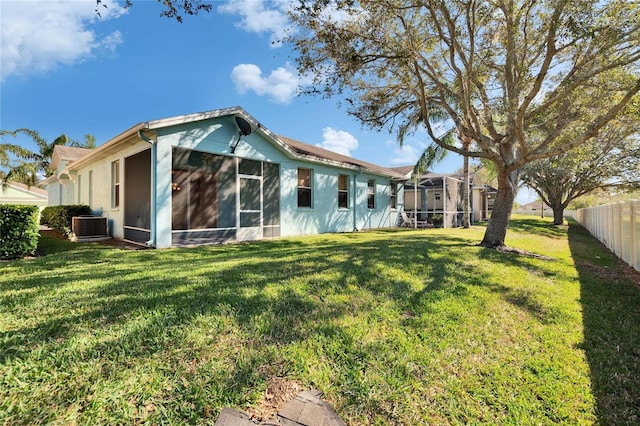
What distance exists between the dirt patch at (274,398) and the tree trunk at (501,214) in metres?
9.04

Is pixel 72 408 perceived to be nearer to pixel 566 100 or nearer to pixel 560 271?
pixel 560 271

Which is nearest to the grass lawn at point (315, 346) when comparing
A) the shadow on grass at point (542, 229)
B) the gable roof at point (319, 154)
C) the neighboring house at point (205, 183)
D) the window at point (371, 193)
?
the neighboring house at point (205, 183)

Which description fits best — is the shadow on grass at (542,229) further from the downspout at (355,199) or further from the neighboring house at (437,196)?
the downspout at (355,199)

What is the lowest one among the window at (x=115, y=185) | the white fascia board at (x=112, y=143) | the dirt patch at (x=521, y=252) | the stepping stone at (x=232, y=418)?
the stepping stone at (x=232, y=418)

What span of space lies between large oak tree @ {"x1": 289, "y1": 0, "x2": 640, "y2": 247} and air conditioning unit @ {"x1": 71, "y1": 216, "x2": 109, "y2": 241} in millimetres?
9442

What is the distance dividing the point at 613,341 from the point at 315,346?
3.69 m

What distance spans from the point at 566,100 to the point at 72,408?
495 inches

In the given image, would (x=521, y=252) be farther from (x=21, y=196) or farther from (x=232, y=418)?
(x=21, y=196)

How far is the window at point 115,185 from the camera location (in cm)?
1127

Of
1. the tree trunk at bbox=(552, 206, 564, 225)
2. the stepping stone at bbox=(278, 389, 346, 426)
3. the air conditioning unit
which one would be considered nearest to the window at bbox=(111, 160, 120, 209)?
the air conditioning unit

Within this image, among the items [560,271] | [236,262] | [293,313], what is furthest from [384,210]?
[293,313]

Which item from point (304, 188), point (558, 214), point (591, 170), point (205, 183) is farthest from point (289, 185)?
point (558, 214)

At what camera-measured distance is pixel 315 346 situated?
9.96ft

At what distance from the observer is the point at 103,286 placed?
173 inches
